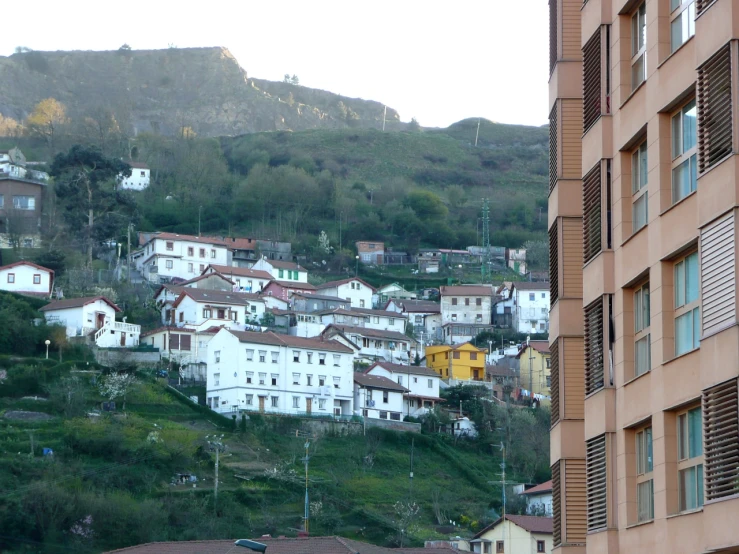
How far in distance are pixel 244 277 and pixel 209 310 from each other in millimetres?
15976

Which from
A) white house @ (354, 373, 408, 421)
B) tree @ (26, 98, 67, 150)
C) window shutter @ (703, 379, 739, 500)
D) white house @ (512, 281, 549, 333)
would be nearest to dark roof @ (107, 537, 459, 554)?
window shutter @ (703, 379, 739, 500)

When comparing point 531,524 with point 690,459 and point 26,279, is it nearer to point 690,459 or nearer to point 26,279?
point 26,279

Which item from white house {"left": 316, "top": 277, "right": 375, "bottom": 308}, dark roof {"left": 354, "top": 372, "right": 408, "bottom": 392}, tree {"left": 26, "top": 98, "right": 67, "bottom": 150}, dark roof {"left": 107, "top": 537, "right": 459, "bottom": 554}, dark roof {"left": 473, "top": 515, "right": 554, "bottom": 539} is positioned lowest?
dark roof {"left": 107, "top": 537, "right": 459, "bottom": 554}

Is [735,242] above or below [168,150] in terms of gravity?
below

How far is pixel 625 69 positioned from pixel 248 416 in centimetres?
6265

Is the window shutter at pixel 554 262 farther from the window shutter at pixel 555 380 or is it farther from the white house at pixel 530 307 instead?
the white house at pixel 530 307

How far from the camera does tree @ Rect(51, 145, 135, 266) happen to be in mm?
106000

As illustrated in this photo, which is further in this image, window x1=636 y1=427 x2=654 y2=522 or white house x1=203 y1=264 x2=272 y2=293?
white house x1=203 y1=264 x2=272 y2=293

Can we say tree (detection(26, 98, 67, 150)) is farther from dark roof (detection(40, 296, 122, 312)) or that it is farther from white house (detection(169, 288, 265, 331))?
dark roof (detection(40, 296, 122, 312))

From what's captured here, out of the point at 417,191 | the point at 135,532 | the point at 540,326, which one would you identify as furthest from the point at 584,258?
the point at 417,191

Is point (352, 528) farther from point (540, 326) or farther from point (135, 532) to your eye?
point (540, 326)

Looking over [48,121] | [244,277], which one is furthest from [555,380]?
[48,121]

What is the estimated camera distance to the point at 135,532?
60.2 metres

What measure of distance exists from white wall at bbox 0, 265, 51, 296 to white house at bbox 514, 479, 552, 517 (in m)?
38.2
